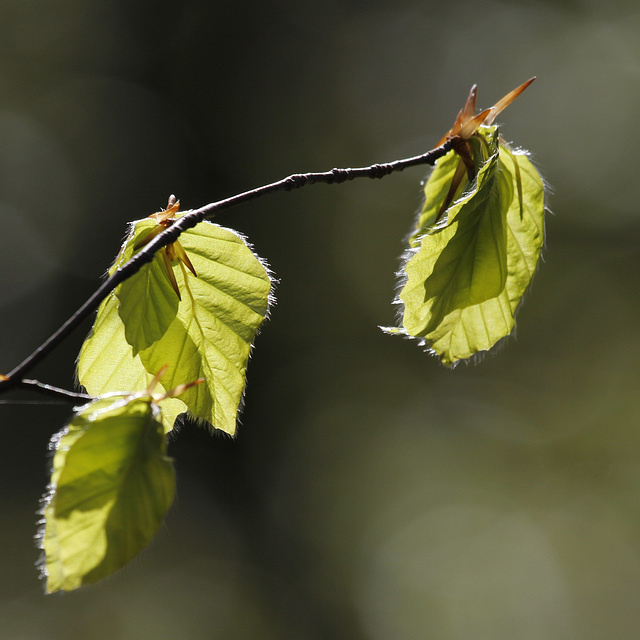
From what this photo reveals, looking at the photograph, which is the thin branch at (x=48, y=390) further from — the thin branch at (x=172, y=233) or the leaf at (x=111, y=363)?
the leaf at (x=111, y=363)

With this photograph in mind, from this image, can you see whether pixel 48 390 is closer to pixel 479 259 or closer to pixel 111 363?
pixel 111 363

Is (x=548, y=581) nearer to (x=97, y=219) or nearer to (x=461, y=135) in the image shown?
(x=97, y=219)

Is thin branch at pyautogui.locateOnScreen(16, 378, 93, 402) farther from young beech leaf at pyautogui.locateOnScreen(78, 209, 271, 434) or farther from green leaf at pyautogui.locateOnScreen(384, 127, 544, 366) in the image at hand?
green leaf at pyautogui.locateOnScreen(384, 127, 544, 366)

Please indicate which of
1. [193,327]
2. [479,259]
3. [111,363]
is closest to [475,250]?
[479,259]

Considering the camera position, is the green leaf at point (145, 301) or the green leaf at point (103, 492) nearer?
the green leaf at point (103, 492)

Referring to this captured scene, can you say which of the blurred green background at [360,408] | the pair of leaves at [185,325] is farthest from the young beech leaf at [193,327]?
the blurred green background at [360,408]

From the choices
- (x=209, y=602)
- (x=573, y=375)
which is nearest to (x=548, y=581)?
(x=573, y=375)
